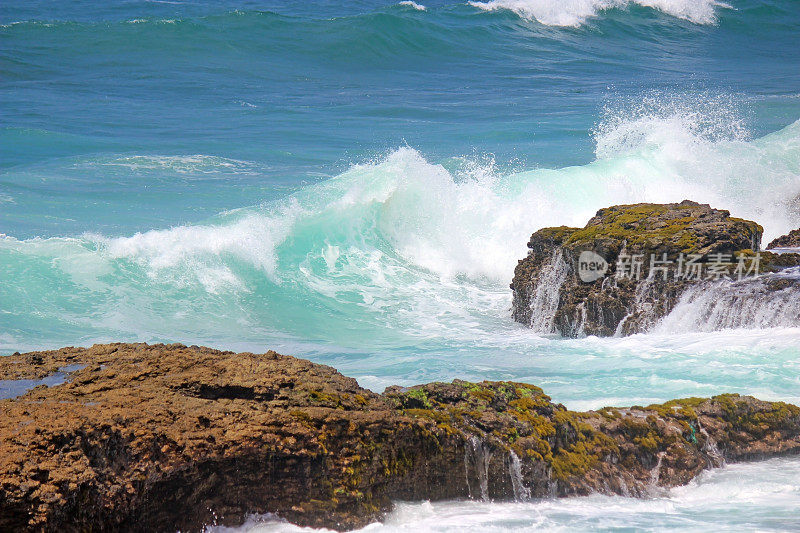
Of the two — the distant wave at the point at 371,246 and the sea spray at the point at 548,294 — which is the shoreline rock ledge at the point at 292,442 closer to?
the sea spray at the point at 548,294

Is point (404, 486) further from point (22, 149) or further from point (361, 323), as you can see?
point (22, 149)

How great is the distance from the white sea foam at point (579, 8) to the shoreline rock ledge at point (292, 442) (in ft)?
117

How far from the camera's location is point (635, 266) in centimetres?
948

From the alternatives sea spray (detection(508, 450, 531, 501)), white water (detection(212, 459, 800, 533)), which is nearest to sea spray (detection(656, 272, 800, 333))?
white water (detection(212, 459, 800, 533))

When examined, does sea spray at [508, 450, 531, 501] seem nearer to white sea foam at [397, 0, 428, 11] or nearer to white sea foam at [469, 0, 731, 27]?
white sea foam at [397, 0, 428, 11]

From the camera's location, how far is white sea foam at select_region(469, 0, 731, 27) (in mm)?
39094

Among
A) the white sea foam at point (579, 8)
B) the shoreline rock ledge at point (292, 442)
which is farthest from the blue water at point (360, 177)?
the white sea foam at point (579, 8)

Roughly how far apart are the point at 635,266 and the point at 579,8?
3404 centimetres

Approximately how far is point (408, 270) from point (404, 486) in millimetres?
8942

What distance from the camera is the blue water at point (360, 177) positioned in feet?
30.7

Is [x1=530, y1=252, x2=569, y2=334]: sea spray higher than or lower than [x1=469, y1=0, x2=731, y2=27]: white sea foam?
lower

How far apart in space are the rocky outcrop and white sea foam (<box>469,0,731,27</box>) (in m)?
30.8

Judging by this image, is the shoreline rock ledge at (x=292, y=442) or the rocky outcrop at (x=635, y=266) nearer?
the shoreline rock ledge at (x=292, y=442)

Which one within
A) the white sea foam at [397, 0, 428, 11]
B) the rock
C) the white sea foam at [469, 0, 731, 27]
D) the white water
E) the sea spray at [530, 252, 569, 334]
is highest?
the white sea foam at [469, 0, 731, 27]
